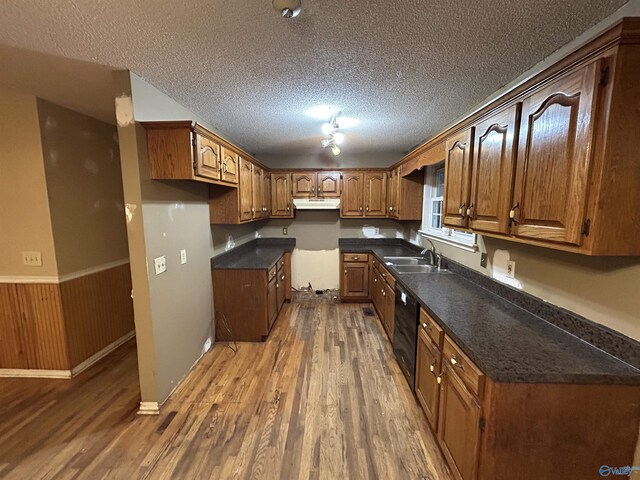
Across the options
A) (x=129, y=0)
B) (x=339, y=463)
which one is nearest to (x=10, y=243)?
(x=129, y=0)

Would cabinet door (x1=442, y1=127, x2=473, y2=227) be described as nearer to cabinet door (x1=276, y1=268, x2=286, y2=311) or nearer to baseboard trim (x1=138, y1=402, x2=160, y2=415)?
cabinet door (x1=276, y1=268, x2=286, y2=311)

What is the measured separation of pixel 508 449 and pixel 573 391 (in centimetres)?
37

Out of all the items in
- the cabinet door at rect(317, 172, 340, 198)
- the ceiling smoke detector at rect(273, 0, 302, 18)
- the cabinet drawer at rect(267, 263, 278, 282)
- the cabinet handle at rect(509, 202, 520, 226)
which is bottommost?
the cabinet drawer at rect(267, 263, 278, 282)

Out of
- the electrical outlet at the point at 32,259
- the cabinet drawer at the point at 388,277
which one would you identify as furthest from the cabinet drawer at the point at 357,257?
the electrical outlet at the point at 32,259

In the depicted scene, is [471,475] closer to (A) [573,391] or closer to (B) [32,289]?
(A) [573,391]

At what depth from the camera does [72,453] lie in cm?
169

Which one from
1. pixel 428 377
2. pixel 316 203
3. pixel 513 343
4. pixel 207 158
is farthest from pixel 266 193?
pixel 513 343

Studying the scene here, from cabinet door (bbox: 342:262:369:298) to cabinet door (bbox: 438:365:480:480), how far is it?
2657 millimetres

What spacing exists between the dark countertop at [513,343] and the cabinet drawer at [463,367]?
0.05 metres

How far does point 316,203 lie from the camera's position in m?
4.27

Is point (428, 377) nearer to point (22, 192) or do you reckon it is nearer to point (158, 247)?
point (158, 247)

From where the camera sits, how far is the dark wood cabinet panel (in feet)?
8.24

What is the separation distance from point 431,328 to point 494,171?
106 cm

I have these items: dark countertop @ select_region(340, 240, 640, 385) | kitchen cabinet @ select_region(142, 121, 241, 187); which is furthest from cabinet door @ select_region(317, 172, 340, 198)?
dark countertop @ select_region(340, 240, 640, 385)
